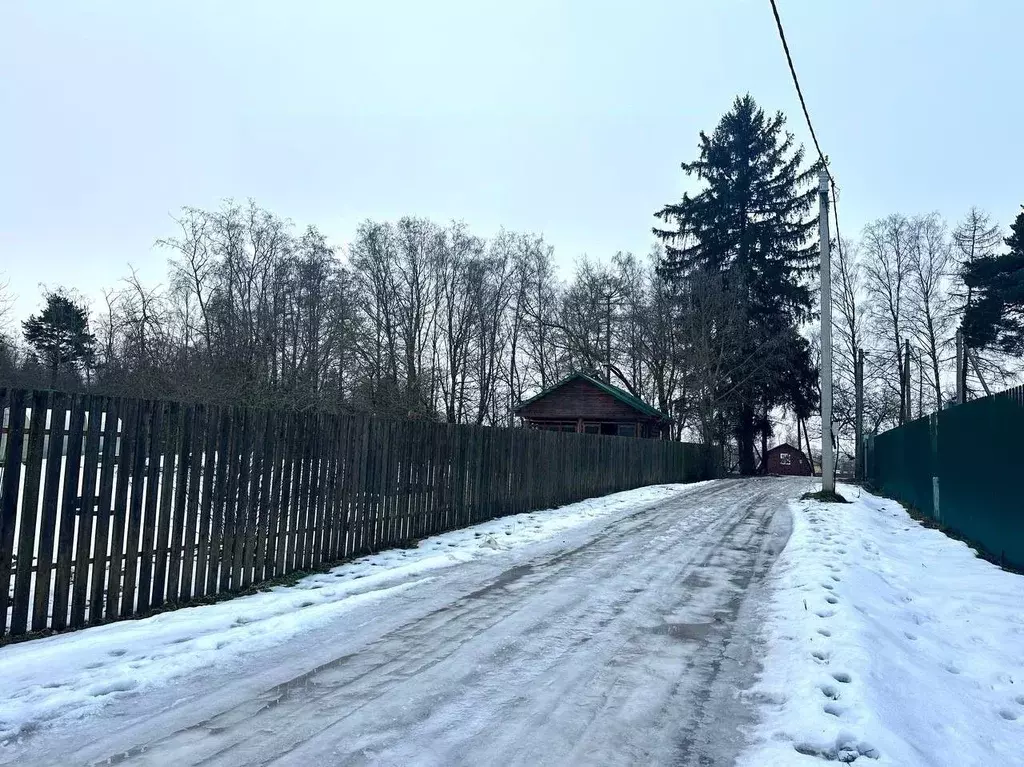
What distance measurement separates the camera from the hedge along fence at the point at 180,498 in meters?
4.62

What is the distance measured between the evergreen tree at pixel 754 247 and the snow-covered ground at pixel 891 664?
30418 millimetres

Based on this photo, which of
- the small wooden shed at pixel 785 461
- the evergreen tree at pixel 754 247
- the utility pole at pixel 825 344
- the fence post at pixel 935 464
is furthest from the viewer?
the small wooden shed at pixel 785 461

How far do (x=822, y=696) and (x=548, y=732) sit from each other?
1577 millimetres

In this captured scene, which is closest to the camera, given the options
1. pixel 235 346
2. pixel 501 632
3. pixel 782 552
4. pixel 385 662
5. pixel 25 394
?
pixel 385 662

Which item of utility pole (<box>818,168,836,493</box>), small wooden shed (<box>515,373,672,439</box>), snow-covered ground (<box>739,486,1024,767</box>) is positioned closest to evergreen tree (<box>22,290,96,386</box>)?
small wooden shed (<box>515,373,672,439</box>)

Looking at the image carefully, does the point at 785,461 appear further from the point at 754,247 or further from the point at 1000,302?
the point at 1000,302

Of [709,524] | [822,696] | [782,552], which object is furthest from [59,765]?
[709,524]

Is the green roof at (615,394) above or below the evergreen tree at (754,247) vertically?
below

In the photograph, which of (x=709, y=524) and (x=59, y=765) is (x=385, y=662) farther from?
(x=709, y=524)

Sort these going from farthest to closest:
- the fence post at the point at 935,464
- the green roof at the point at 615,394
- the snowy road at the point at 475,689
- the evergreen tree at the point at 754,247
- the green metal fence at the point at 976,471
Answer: the evergreen tree at the point at 754,247 → the green roof at the point at 615,394 → the fence post at the point at 935,464 → the green metal fence at the point at 976,471 → the snowy road at the point at 475,689

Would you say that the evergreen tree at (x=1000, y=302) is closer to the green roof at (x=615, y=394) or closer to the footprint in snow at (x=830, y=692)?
the green roof at (x=615, y=394)

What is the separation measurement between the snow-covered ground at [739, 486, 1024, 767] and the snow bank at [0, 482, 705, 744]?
329 cm

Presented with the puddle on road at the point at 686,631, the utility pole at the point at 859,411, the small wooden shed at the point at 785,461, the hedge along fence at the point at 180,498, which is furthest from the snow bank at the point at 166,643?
the small wooden shed at the point at 785,461

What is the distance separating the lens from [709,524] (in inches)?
458
